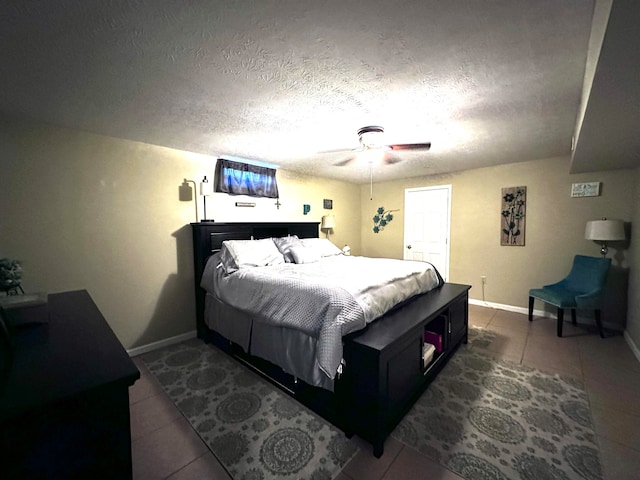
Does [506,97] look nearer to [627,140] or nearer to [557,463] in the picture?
[627,140]

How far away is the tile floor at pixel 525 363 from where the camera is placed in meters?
1.46

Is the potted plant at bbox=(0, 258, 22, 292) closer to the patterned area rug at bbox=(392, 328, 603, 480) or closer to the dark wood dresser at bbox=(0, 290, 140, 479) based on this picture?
the dark wood dresser at bbox=(0, 290, 140, 479)

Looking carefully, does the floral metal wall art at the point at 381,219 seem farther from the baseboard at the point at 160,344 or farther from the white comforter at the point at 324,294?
the baseboard at the point at 160,344

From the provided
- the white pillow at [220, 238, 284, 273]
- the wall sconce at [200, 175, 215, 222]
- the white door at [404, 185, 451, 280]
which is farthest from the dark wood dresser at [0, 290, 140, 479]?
the white door at [404, 185, 451, 280]

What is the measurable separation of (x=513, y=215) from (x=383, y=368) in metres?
3.63

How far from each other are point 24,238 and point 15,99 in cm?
110

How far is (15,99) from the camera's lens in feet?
6.03

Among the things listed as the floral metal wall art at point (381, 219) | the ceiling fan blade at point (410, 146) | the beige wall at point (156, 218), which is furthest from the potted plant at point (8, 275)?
the floral metal wall art at point (381, 219)

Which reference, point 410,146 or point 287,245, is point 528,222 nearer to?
point 410,146

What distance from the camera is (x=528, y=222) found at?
382 cm

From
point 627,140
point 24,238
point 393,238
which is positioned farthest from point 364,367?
point 393,238

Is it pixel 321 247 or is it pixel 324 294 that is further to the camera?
pixel 321 247

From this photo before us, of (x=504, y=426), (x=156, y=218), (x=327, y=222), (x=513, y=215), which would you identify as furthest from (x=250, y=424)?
(x=513, y=215)

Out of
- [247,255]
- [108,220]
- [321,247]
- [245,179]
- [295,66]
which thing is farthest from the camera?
[321,247]
